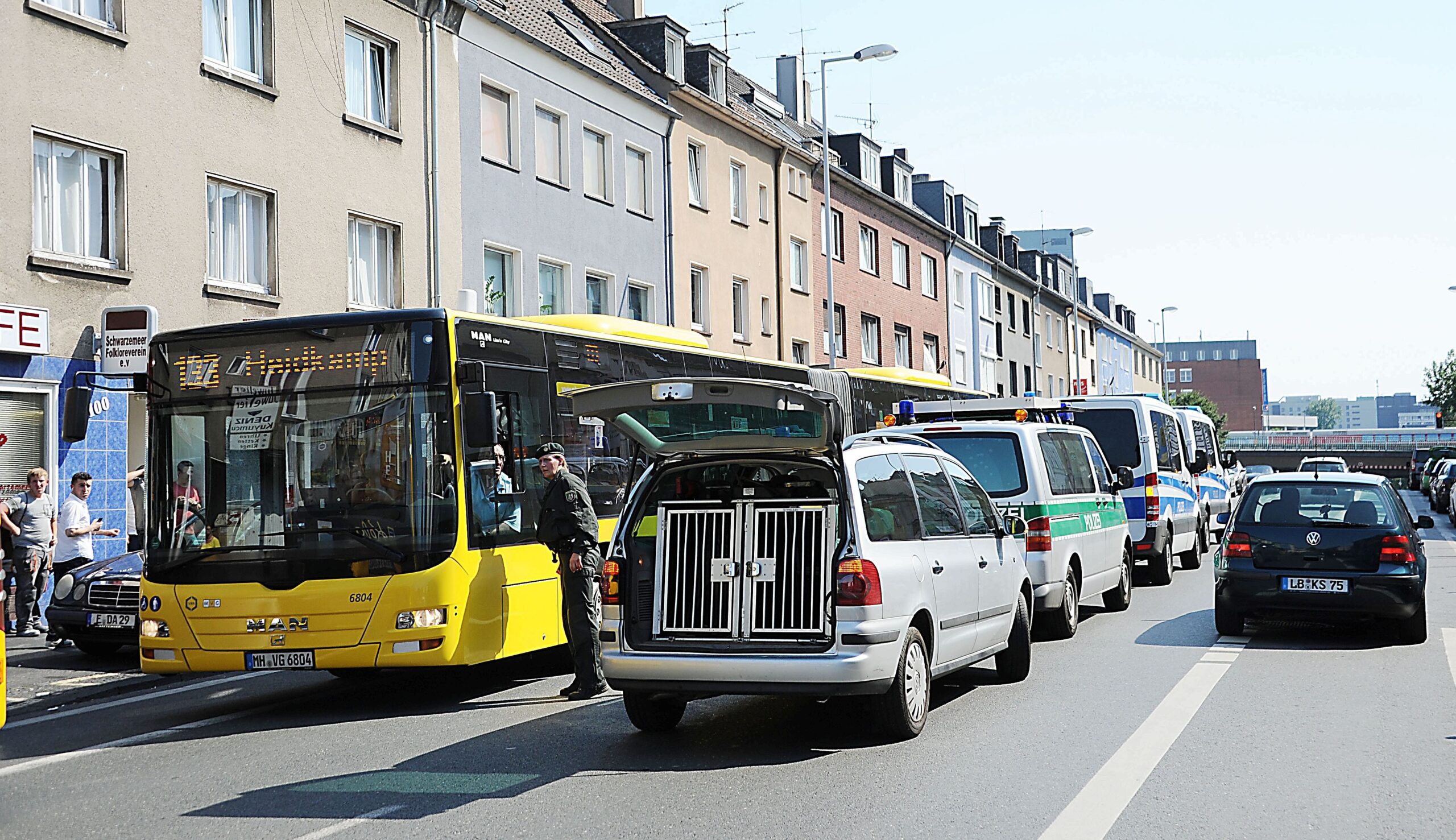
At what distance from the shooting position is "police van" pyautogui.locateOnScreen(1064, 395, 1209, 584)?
17.7 metres

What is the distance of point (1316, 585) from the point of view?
12031 mm

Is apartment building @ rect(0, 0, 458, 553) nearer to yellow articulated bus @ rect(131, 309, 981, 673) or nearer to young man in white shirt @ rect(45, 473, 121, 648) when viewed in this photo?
young man in white shirt @ rect(45, 473, 121, 648)

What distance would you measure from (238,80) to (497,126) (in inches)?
253

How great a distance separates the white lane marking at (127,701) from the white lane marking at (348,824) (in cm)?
456

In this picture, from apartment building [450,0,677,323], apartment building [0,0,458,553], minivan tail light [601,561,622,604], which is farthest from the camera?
apartment building [450,0,677,323]

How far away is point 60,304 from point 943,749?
12460mm

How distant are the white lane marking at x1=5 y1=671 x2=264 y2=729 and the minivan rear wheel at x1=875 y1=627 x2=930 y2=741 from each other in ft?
18.3

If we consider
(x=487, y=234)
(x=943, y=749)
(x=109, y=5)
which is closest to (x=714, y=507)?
(x=943, y=749)

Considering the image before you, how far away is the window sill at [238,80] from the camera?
60.6 ft

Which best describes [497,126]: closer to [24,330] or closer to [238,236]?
[238,236]

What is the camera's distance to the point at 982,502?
9.91m

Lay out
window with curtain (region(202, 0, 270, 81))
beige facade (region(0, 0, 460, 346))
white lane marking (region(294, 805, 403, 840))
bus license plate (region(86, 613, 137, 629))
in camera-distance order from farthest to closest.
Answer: window with curtain (region(202, 0, 270, 81)) < beige facade (region(0, 0, 460, 346)) < bus license plate (region(86, 613, 137, 629)) < white lane marking (region(294, 805, 403, 840))

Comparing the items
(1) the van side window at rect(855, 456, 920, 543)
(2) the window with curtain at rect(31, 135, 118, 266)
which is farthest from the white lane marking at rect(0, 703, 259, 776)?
(2) the window with curtain at rect(31, 135, 118, 266)

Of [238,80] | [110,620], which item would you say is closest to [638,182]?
[238,80]
